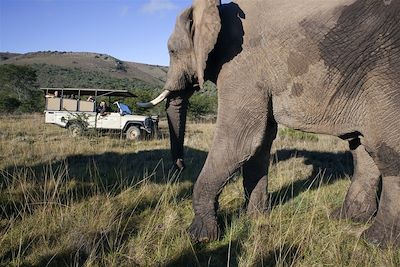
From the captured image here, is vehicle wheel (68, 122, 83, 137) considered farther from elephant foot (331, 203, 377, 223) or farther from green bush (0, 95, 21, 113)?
green bush (0, 95, 21, 113)

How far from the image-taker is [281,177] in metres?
6.86

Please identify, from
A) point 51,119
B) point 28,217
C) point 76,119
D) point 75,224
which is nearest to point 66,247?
point 75,224

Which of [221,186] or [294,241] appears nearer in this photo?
[294,241]

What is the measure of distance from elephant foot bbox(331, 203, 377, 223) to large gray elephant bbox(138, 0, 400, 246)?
0.79m

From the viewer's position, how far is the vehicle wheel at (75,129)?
16.6 m

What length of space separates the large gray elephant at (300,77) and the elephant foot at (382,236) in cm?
1

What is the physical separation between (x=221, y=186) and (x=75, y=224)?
1504mm

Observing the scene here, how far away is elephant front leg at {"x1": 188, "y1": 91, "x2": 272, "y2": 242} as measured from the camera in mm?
4219

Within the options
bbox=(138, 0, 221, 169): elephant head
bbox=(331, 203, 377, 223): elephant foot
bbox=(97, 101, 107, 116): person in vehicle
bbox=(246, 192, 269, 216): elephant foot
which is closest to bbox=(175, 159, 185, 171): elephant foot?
bbox=(138, 0, 221, 169): elephant head

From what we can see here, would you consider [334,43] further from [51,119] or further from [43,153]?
[51,119]

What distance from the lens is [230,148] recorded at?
4.24 m

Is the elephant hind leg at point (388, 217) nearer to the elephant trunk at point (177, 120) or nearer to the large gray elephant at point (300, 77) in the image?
the large gray elephant at point (300, 77)

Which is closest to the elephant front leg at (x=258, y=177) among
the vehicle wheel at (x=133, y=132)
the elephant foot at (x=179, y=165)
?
the elephant foot at (x=179, y=165)

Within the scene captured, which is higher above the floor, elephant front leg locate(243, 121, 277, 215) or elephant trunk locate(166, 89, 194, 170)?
elephant trunk locate(166, 89, 194, 170)
